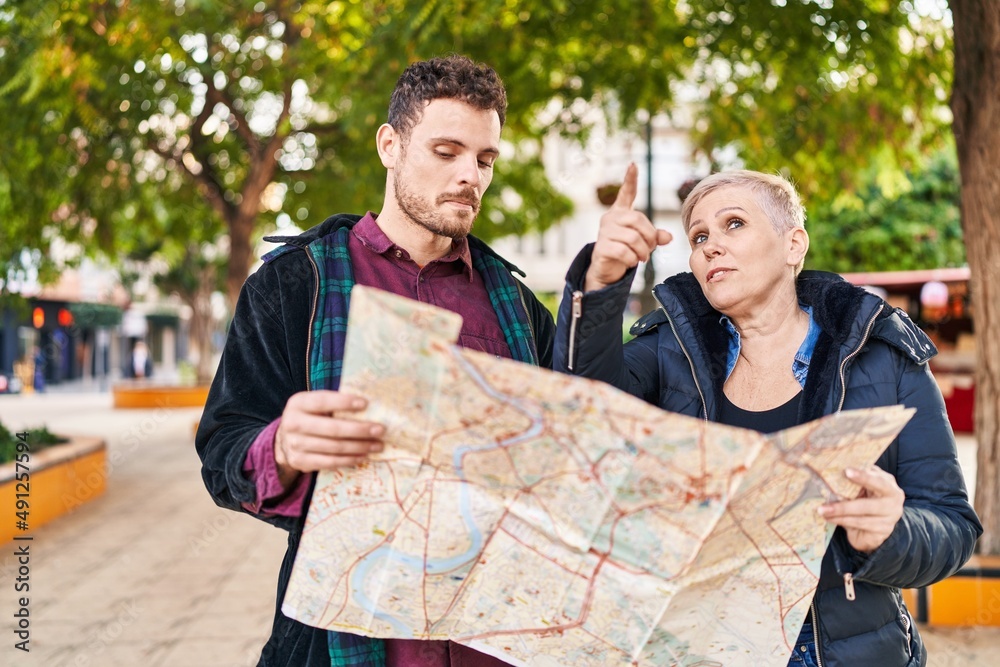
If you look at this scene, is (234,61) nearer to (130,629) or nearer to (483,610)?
(130,629)

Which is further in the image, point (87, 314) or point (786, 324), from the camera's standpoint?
point (87, 314)

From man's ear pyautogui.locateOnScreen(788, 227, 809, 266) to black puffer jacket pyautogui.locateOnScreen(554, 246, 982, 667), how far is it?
87 millimetres

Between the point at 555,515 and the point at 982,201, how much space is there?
4.84 meters

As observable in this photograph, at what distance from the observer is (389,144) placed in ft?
6.75

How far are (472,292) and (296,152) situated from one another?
11.6 metres

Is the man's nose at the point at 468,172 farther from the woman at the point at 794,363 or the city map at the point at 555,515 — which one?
the city map at the point at 555,515

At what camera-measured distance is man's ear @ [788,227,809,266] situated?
2.04 meters

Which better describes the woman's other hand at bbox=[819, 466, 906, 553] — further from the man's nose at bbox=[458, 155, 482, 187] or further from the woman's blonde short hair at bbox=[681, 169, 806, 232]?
the man's nose at bbox=[458, 155, 482, 187]

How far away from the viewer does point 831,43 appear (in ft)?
20.9

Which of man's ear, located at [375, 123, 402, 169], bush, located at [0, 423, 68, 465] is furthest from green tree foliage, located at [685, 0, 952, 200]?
bush, located at [0, 423, 68, 465]

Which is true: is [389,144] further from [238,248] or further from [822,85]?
[238,248]

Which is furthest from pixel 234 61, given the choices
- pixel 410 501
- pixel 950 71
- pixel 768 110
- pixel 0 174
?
pixel 410 501

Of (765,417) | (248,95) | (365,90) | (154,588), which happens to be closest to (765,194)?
(765,417)

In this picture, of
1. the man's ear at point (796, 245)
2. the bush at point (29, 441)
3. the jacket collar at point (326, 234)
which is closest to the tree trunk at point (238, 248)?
the bush at point (29, 441)
